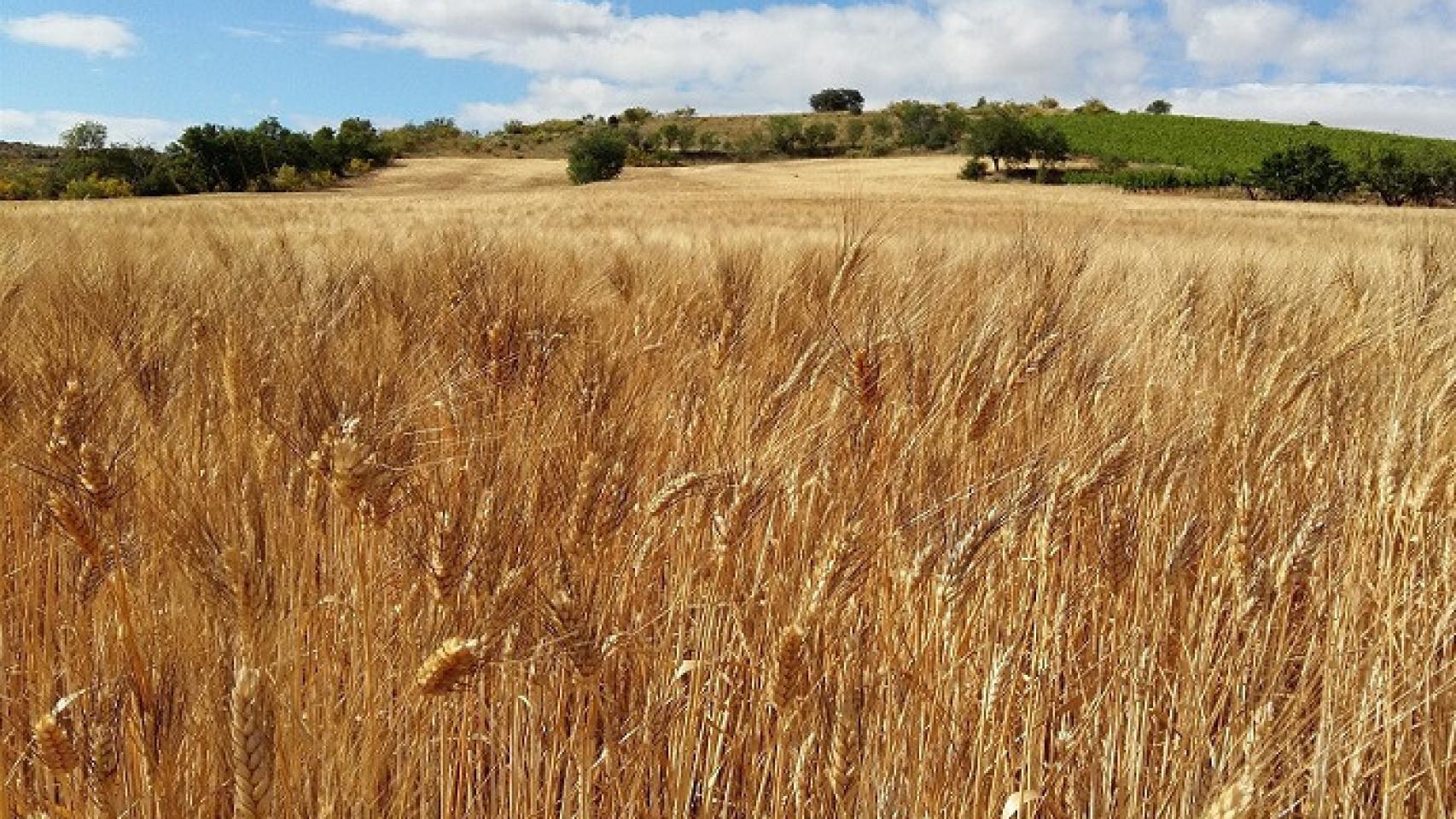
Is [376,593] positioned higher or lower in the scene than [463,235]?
lower

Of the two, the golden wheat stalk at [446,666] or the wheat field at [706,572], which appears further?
the wheat field at [706,572]

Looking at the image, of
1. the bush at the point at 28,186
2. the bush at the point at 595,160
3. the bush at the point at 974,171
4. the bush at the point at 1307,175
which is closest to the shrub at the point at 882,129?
the bush at the point at 974,171

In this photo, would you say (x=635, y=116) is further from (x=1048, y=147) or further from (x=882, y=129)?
(x=1048, y=147)

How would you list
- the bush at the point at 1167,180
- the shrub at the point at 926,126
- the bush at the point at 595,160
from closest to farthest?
the bush at the point at 1167,180 → the bush at the point at 595,160 → the shrub at the point at 926,126

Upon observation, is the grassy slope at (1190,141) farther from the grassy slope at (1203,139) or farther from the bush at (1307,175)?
the bush at (1307,175)

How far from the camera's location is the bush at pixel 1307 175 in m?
41.2

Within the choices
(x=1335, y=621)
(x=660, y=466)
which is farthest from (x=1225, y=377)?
(x=660, y=466)

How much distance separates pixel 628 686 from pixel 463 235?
2.66m

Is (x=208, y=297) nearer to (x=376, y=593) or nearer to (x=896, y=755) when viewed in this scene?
(x=376, y=593)

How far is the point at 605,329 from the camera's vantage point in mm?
2869

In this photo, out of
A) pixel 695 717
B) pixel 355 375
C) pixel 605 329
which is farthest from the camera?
pixel 605 329

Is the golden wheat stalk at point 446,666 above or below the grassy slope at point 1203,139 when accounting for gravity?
below

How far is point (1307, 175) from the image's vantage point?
134 feet

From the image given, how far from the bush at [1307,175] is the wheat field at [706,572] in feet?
152
